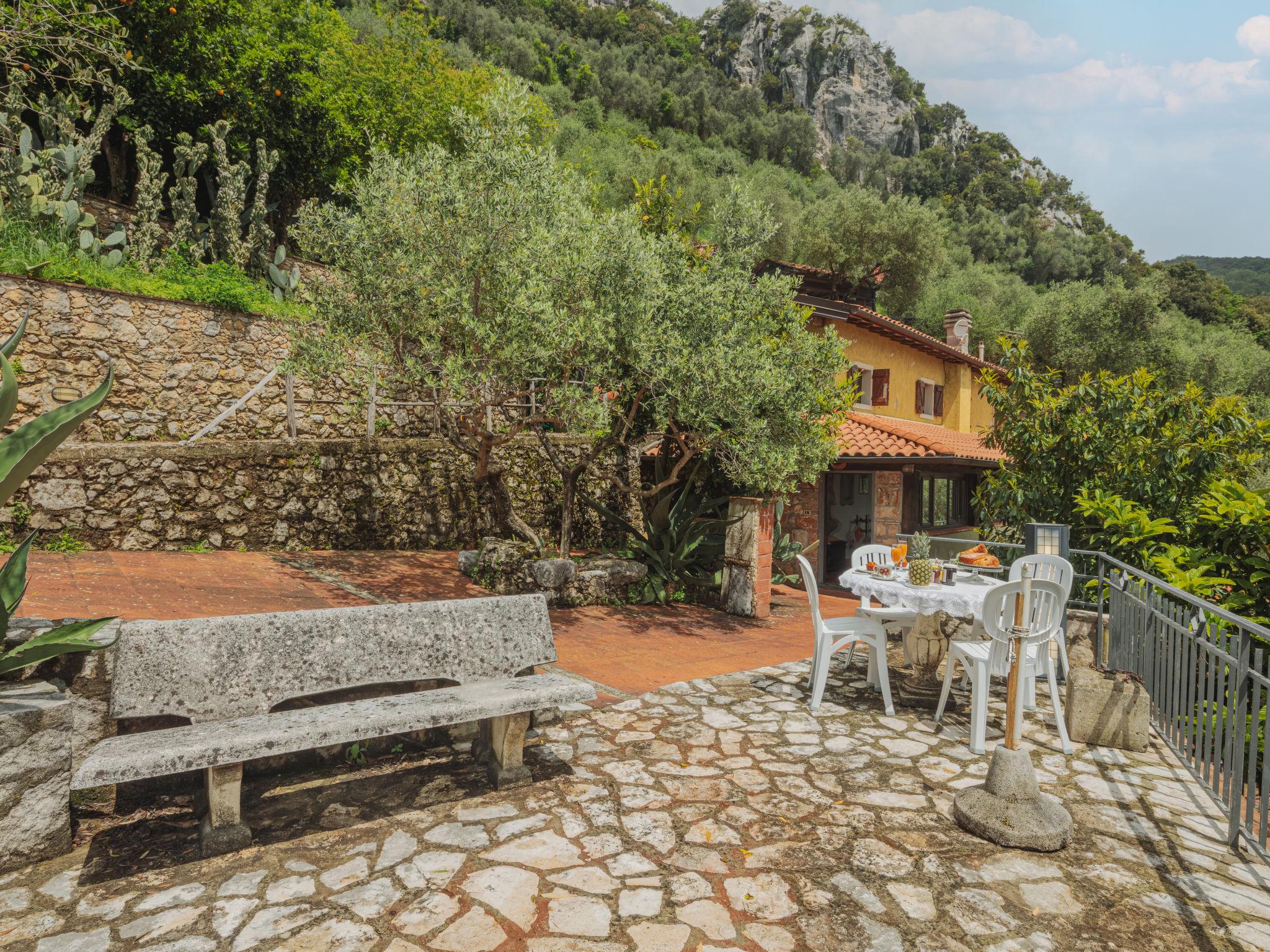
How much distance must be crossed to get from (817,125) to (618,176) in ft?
215

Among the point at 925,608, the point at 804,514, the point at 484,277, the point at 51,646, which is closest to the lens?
the point at 51,646

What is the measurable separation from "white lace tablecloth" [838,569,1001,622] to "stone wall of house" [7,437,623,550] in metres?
6.96

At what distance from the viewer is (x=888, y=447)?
12.6m

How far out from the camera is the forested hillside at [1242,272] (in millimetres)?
60375

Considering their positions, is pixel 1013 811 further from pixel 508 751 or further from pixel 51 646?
pixel 51 646

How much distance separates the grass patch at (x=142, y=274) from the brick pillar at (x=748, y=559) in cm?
662

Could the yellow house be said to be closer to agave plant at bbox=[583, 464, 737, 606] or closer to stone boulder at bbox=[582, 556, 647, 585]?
agave plant at bbox=[583, 464, 737, 606]

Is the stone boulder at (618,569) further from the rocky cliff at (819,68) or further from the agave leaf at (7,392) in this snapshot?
the rocky cliff at (819,68)

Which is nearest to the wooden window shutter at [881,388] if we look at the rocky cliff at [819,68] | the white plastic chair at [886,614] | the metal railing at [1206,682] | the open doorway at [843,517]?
the open doorway at [843,517]

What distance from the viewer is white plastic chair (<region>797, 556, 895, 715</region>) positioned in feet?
17.4

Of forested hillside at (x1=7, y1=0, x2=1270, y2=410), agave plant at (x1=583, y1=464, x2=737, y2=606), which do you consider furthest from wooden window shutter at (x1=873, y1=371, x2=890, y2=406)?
agave plant at (x1=583, y1=464, x2=737, y2=606)

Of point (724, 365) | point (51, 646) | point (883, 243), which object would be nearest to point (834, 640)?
point (724, 365)

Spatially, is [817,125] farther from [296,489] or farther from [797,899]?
[797,899]

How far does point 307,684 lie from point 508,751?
1.13 meters
